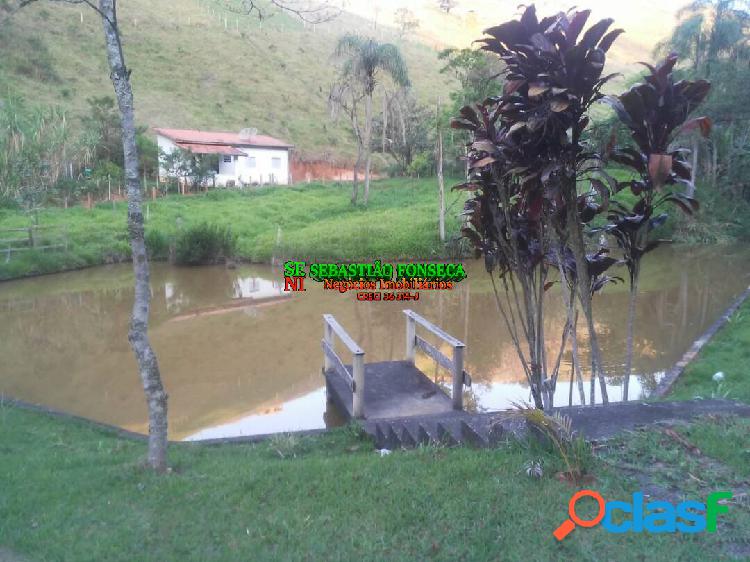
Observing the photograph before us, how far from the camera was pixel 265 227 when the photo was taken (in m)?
22.8

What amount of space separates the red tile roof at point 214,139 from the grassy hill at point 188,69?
367 cm

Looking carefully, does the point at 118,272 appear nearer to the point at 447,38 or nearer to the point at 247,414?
the point at 247,414

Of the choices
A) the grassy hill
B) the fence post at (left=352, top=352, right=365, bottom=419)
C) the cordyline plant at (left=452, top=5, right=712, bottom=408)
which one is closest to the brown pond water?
the fence post at (left=352, top=352, right=365, bottom=419)

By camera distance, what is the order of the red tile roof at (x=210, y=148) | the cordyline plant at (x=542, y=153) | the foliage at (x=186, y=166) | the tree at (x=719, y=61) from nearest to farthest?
the cordyline plant at (x=542, y=153) → the tree at (x=719, y=61) → the foliage at (x=186, y=166) → the red tile roof at (x=210, y=148)

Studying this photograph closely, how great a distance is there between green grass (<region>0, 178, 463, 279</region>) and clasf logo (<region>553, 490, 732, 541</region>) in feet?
45.0

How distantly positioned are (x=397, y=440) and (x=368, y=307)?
30.3 ft

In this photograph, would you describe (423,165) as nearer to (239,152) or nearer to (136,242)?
(239,152)

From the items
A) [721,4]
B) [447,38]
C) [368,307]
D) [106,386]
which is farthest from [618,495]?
[447,38]

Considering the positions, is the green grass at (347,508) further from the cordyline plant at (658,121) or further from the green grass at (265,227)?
the green grass at (265,227)

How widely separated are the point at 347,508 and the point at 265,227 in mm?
19766

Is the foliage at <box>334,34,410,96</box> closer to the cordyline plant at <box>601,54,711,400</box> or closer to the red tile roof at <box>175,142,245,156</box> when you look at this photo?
the red tile roof at <box>175,142,245,156</box>

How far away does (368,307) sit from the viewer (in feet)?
48.2

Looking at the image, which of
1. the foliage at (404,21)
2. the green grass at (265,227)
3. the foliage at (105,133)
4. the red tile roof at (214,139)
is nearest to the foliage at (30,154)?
the green grass at (265,227)

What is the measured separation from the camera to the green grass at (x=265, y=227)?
19.4m
